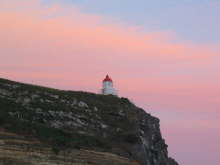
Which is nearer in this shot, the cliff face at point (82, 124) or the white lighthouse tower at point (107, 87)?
the cliff face at point (82, 124)

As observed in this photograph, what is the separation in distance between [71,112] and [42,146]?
24.0 metres

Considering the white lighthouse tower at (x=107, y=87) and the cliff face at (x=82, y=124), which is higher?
the white lighthouse tower at (x=107, y=87)

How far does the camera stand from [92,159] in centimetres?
6638

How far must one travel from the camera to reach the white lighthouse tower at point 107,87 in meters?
128

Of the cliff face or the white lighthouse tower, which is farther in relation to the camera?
the white lighthouse tower

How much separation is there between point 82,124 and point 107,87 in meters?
43.0

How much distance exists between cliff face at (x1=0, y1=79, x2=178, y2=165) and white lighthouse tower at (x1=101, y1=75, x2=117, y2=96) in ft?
53.8

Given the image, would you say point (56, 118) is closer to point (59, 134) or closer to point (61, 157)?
point (59, 134)

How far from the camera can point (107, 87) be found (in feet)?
423

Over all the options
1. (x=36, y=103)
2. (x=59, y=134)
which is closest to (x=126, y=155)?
(x=59, y=134)

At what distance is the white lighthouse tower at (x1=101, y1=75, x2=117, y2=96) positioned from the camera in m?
128

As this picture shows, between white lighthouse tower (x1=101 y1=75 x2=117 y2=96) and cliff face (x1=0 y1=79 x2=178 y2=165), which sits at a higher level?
white lighthouse tower (x1=101 y1=75 x2=117 y2=96)

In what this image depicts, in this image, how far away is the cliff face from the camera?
70062 millimetres

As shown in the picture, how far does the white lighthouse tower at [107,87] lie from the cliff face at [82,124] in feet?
53.8
